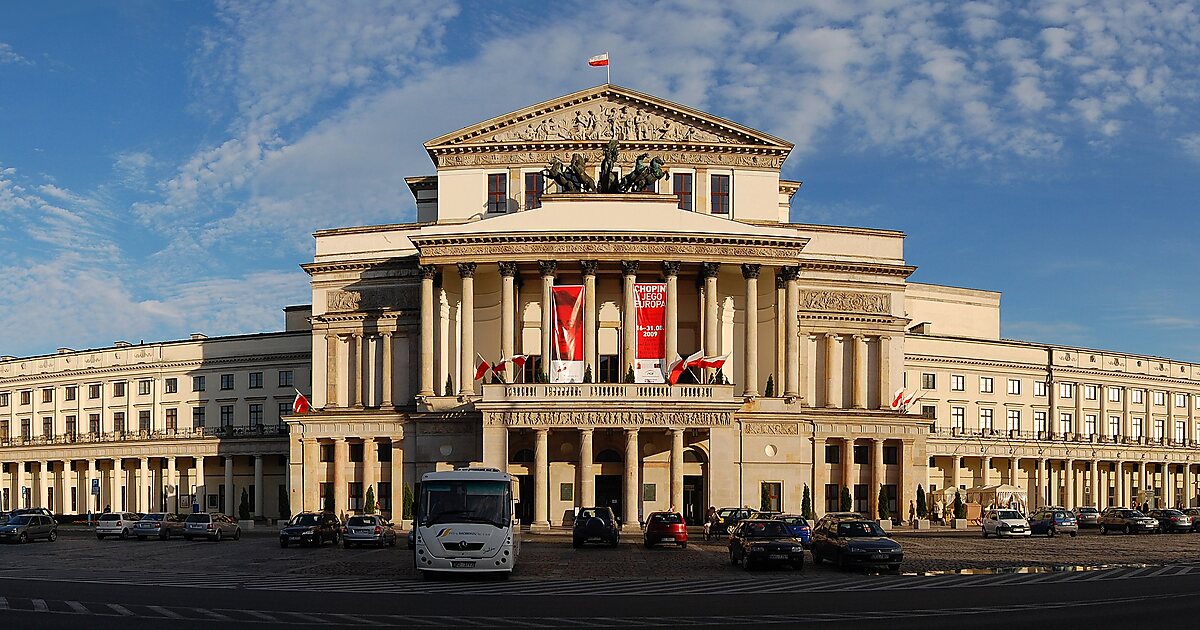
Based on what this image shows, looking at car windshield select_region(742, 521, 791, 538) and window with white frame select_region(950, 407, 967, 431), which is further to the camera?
window with white frame select_region(950, 407, 967, 431)

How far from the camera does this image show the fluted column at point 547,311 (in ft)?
264

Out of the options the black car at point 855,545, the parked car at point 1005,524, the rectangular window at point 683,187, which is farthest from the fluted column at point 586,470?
the black car at point 855,545

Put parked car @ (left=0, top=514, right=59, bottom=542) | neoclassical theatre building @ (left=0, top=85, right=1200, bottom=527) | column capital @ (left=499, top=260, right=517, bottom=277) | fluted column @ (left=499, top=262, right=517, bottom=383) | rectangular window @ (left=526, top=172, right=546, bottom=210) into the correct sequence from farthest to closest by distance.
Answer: rectangular window @ (left=526, top=172, right=546, bottom=210) < column capital @ (left=499, top=260, right=517, bottom=277) < fluted column @ (left=499, top=262, right=517, bottom=383) < neoclassical theatre building @ (left=0, top=85, right=1200, bottom=527) < parked car @ (left=0, top=514, right=59, bottom=542)

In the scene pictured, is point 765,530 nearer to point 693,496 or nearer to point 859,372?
point 693,496

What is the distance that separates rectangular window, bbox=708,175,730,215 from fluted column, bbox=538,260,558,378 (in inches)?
519

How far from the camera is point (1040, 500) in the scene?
11294 centimetres

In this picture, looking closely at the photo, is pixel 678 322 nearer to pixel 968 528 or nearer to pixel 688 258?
pixel 688 258

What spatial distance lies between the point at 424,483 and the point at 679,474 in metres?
36.8

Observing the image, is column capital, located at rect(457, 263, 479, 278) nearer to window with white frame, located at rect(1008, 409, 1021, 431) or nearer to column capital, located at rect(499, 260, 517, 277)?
column capital, located at rect(499, 260, 517, 277)

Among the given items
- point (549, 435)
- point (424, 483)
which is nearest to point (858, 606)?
point (424, 483)

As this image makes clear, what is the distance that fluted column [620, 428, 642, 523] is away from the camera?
247ft

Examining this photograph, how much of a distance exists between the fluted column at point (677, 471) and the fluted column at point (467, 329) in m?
14.5

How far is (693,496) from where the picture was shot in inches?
3231

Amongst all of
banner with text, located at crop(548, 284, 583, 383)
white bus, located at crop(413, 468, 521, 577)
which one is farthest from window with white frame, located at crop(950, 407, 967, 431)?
white bus, located at crop(413, 468, 521, 577)
